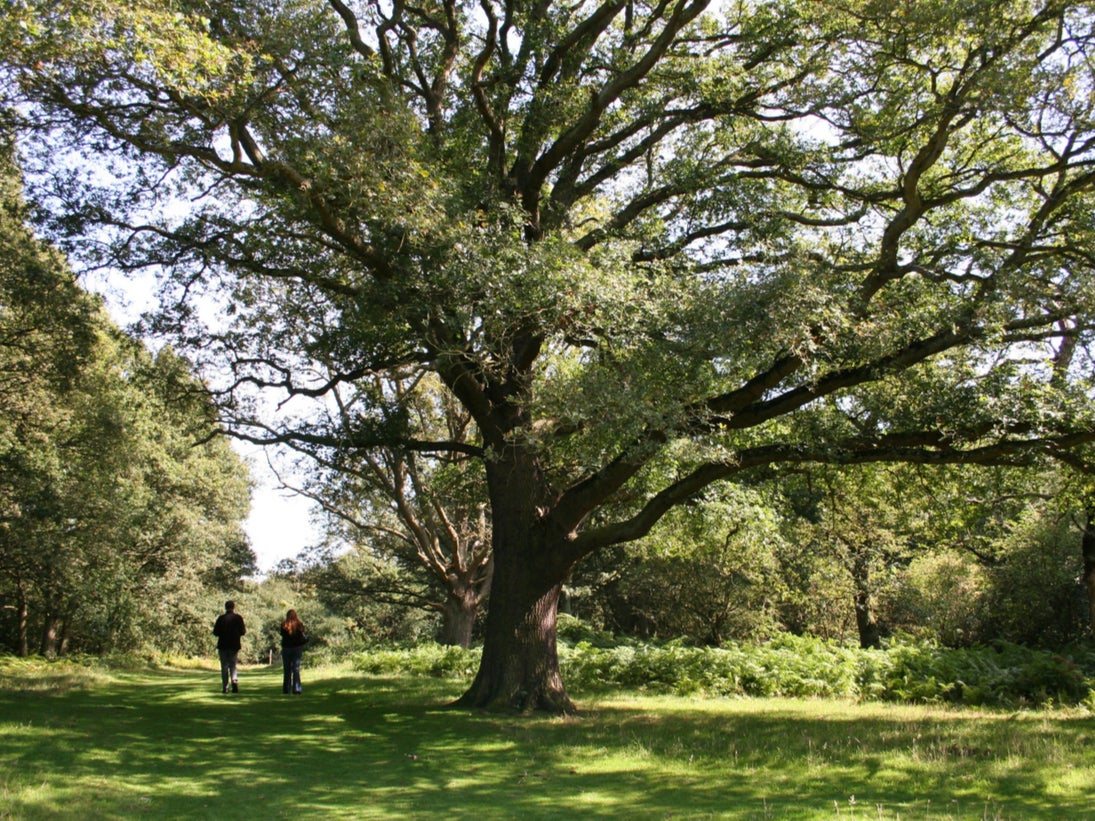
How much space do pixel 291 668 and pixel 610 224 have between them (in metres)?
9.88

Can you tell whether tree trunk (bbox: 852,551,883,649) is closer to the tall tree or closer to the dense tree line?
the tall tree

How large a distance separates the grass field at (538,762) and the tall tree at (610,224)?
2.34 metres

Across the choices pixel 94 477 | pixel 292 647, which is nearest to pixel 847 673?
pixel 292 647

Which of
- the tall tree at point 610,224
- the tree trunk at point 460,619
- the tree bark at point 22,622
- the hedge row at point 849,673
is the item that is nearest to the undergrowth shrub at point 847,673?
A: the hedge row at point 849,673

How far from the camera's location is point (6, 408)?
20.6 m

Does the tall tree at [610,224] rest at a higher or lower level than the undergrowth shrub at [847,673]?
higher

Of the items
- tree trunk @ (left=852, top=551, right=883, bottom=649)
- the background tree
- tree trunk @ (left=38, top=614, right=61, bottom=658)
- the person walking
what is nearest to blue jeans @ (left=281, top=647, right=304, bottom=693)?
the person walking

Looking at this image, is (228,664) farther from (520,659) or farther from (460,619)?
(460,619)

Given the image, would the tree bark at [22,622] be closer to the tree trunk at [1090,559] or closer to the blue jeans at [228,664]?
the blue jeans at [228,664]

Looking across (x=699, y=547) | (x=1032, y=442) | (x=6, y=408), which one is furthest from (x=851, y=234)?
(x=6, y=408)

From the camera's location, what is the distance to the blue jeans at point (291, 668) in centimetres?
1468

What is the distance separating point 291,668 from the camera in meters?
14.9

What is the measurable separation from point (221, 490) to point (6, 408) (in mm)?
12673

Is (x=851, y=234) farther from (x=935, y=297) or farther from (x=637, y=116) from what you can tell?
(x=637, y=116)
